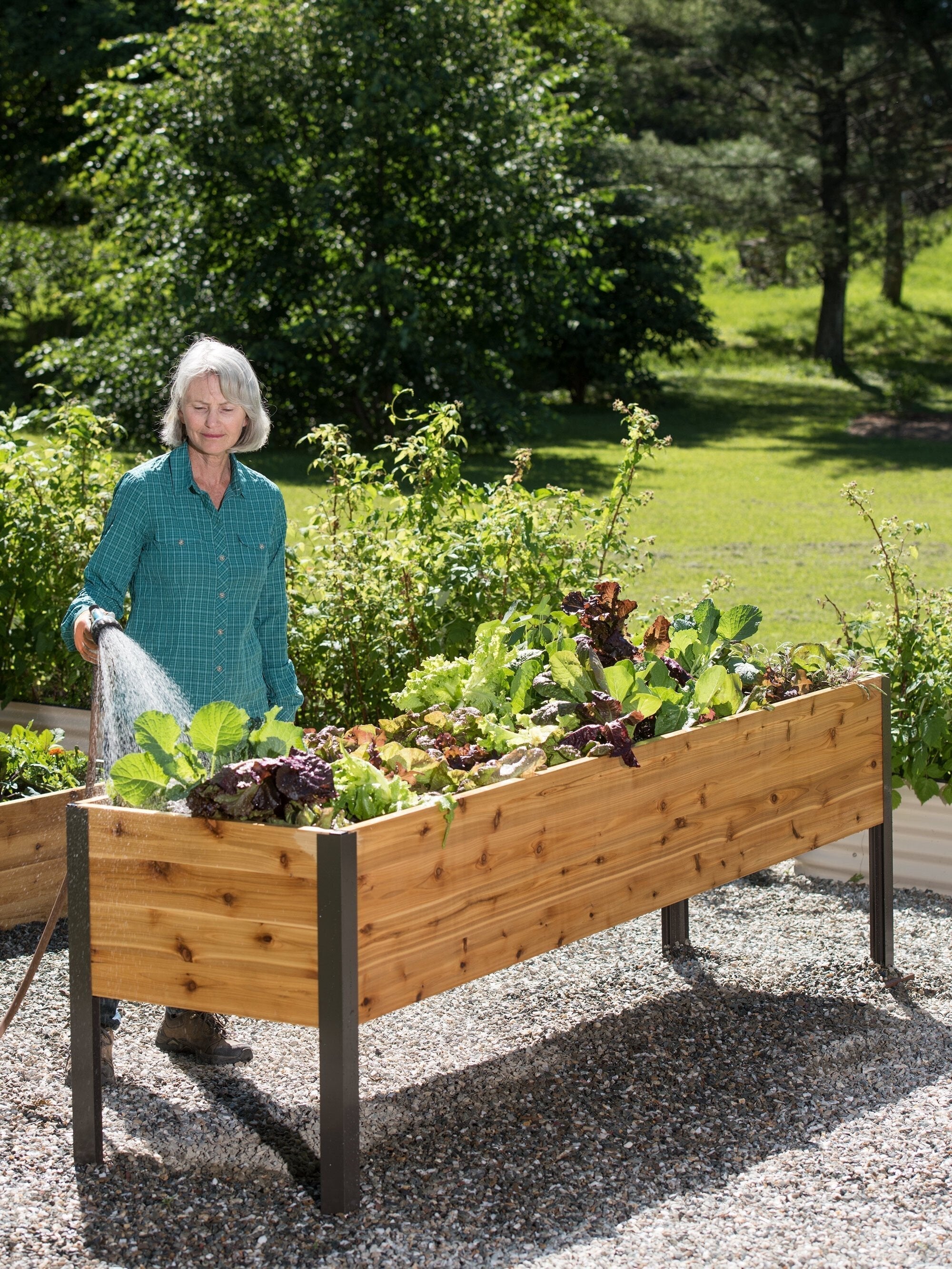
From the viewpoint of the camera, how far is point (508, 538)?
5.26 meters

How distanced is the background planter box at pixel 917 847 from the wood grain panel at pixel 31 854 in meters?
2.50

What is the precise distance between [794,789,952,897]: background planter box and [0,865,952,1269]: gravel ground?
51cm

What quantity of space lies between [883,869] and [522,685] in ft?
4.55

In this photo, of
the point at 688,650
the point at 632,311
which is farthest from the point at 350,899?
the point at 632,311

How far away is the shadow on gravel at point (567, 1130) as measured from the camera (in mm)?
2754

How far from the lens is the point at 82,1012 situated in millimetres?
2961

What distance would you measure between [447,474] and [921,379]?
68.7ft

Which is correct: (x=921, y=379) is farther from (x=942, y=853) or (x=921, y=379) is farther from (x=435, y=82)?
(x=942, y=853)

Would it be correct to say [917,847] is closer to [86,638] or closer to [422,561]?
[422,561]

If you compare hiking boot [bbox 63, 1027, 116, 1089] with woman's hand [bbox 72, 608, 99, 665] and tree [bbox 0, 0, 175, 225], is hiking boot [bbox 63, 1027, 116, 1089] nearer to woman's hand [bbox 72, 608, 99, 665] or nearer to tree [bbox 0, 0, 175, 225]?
woman's hand [bbox 72, 608, 99, 665]

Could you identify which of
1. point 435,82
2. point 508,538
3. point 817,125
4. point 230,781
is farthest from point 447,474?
point 817,125

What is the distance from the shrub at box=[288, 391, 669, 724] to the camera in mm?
5223

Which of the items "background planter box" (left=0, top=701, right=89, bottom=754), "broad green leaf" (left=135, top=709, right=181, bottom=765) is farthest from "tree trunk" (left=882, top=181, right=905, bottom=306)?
"broad green leaf" (left=135, top=709, right=181, bottom=765)

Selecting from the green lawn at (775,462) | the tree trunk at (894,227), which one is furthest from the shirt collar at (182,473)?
the tree trunk at (894,227)
